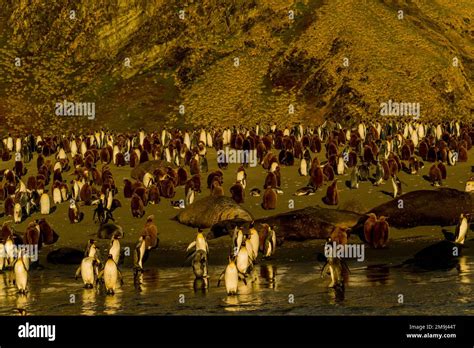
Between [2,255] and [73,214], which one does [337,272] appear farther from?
[73,214]

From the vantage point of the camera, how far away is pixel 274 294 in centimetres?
2556

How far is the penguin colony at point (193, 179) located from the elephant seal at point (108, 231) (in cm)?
3

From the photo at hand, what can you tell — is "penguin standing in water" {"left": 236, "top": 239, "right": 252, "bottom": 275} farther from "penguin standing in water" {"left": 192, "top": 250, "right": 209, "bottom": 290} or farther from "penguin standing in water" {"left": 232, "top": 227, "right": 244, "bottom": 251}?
"penguin standing in water" {"left": 232, "top": 227, "right": 244, "bottom": 251}

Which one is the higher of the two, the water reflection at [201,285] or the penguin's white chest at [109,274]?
the penguin's white chest at [109,274]

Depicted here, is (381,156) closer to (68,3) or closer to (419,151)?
(419,151)

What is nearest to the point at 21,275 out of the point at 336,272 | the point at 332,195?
the point at 336,272

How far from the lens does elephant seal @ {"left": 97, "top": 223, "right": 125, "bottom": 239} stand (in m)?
34.8

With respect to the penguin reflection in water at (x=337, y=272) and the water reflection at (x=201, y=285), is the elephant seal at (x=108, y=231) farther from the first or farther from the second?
the penguin reflection in water at (x=337, y=272)

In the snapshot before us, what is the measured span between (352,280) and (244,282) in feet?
8.80

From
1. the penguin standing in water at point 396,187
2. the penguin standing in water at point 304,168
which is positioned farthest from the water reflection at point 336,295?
the penguin standing in water at point 304,168

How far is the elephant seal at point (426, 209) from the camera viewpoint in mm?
34000

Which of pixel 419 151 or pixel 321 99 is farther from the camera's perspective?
pixel 321 99
